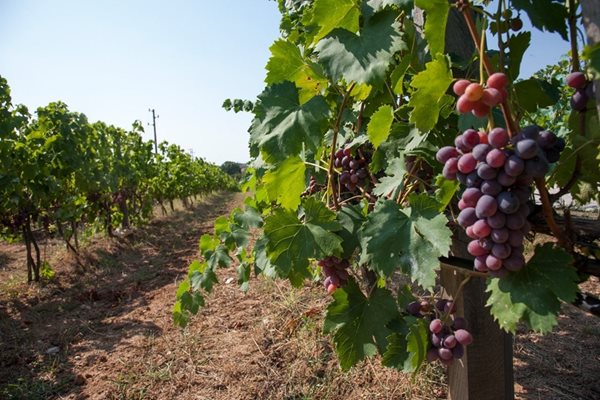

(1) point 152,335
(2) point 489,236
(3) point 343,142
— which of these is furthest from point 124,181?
(2) point 489,236

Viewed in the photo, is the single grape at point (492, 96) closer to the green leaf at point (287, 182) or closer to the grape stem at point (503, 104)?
the grape stem at point (503, 104)

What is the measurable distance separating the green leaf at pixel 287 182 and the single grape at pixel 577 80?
905mm

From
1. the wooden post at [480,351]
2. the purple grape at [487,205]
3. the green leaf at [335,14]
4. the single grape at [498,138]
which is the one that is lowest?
the wooden post at [480,351]

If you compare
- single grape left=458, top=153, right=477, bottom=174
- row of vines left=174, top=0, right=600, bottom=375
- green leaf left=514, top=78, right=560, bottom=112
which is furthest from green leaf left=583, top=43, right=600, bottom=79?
green leaf left=514, top=78, right=560, bottom=112

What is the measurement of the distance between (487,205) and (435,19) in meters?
0.47

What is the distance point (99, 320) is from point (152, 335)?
128 centimetres

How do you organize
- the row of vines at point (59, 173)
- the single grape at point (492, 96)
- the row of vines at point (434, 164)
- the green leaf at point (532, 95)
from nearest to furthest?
the single grape at point (492, 96) < the row of vines at point (434, 164) < the green leaf at point (532, 95) < the row of vines at point (59, 173)

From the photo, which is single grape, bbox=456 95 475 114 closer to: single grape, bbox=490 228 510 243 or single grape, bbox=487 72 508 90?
single grape, bbox=487 72 508 90

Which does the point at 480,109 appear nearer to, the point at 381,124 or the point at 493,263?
the point at 493,263

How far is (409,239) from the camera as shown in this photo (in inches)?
42.5

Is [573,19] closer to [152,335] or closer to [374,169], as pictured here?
[374,169]

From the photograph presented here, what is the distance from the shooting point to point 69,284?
661 cm

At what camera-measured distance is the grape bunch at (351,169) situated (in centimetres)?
174

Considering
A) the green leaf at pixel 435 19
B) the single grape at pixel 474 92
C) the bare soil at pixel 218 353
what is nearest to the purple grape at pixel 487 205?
the single grape at pixel 474 92
